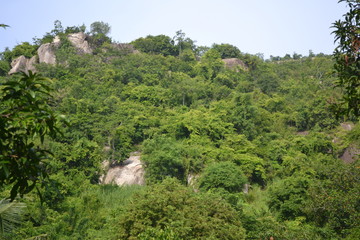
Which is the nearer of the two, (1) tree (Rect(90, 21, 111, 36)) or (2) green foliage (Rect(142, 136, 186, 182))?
(2) green foliage (Rect(142, 136, 186, 182))

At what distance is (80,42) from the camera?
1998 inches

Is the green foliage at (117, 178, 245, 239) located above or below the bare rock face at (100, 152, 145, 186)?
above

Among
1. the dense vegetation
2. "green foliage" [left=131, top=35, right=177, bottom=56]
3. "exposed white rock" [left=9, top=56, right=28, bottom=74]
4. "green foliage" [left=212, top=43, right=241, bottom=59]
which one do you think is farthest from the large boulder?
"exposed white rock" [left=9, top=56, right=28, bottom=74]

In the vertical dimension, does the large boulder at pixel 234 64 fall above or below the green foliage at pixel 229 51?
below

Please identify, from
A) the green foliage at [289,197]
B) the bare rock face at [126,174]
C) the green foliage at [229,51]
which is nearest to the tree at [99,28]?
the green foliage at [229,51]

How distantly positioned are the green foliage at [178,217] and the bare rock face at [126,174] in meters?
11.8

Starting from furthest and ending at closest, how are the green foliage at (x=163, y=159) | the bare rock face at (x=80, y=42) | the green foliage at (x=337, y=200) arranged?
1. the bare rock face at (x=80, y=42)
2. the green foliage at (x=163, y=159)
3. the green foliage at (x=337, y=200)

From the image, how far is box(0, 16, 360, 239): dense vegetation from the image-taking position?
1473 centimetres

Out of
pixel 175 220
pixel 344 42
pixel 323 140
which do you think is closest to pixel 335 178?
pixel 175 220

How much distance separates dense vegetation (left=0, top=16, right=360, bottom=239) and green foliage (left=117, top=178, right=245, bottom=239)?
5 cm

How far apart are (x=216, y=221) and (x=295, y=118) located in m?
22.1

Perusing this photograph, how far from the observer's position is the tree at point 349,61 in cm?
373

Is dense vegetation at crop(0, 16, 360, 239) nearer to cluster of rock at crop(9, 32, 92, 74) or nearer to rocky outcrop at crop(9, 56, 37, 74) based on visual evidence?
cluster of rock at crop(9, 32, 92, 74)

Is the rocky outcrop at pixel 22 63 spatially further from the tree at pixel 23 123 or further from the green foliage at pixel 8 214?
the tree at pixel 23 123
